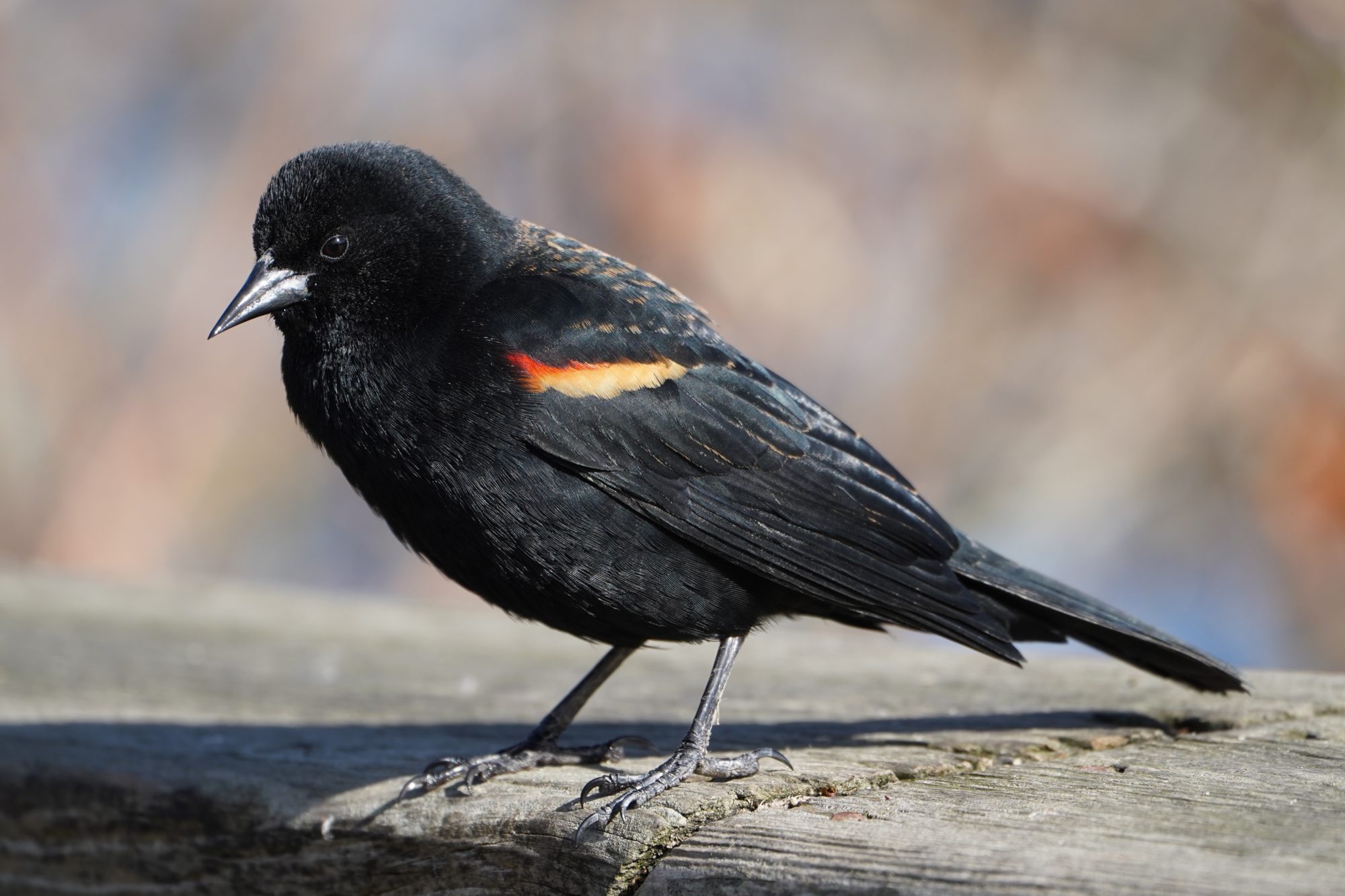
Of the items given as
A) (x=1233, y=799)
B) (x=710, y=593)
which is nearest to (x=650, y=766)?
(x=710, y=593)

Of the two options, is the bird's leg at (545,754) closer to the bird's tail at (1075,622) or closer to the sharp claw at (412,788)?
the sharp claw at (412,788)

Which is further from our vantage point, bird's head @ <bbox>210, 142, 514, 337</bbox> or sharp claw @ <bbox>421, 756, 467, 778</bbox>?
bird's head @ <bbox>210, 142, 514, 337</bbox>

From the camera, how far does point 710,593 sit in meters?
2.80

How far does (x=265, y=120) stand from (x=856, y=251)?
9.37 ft

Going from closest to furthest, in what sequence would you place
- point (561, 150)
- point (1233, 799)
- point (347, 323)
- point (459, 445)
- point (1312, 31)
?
1. point (1233, 799)
2. point (459, 445)
3. point (347, 323)
4. point (1312, 31)
5. point (561, 150)

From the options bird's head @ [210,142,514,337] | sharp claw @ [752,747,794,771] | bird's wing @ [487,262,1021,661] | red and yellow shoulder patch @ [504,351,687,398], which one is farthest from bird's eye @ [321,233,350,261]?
sharp claw @ [752,747,794,771]

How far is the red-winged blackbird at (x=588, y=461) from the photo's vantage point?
8.98ft

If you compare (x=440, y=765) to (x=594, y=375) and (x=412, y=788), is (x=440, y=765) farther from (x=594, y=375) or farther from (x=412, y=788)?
(x=594, y=375)

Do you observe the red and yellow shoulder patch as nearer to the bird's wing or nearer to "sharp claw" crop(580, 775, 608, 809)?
the bird's wing

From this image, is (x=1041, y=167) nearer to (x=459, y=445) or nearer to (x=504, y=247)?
(x=504, y=247)

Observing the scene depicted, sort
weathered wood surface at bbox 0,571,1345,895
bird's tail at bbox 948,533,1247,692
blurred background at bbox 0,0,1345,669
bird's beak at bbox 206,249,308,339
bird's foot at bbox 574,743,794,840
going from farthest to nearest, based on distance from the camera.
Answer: blurred background at bbox 0,0,1345,669 < bird's beak at bbox 206,249,308,339 < bird's tail at bbox 948,533,1247,692 < bird's foot at bbox 574,743,794,840 < weathered wood surface at bbox 0,571,1345,895

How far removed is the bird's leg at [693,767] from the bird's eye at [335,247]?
1214mm

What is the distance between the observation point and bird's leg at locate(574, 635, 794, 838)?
2.21 metres

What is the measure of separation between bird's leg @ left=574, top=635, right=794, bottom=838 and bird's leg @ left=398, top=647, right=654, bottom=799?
217 mm
